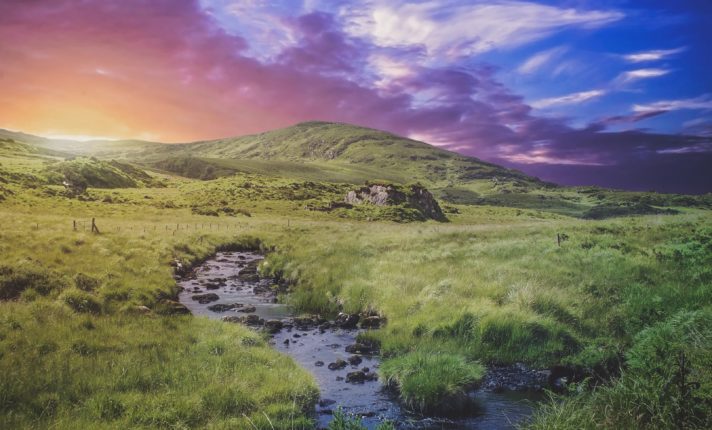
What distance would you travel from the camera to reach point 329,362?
14.3 meters

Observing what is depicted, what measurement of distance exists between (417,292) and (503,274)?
4.43 m

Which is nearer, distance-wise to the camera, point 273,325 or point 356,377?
point 356,377

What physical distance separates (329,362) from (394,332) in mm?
2936

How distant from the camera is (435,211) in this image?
121500 millimetres

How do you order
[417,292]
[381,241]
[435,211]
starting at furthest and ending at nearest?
[435,211] → [381,241] → [417,292]

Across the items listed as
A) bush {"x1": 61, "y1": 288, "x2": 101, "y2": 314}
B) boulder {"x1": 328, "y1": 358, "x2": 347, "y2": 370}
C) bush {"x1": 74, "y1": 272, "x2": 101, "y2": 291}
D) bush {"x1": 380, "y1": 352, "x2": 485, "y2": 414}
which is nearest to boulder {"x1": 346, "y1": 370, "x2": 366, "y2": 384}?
bush {"x1": 380, "y1": 352, "x2": 485, "y2": 414}

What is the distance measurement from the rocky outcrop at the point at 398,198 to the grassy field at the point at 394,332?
263 feet

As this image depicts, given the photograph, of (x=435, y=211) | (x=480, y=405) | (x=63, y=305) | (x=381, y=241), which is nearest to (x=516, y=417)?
(x=480, y=405)

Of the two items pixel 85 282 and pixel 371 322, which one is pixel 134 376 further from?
pixel 85 282

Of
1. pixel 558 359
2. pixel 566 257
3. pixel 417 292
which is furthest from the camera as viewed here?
pixel 566 257

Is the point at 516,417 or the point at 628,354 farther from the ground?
the point at 628,354

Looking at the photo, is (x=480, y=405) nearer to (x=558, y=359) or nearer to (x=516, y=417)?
(x=516, y=417)

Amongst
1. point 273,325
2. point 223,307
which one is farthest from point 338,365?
point 223,307

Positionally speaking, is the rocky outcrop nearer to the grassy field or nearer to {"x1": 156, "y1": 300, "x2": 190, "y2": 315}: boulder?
the grassy field
